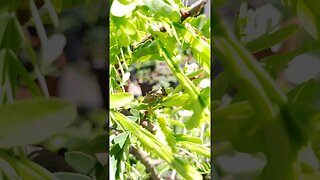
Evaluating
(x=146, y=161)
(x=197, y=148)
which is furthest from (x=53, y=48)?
(x=146, y=161)

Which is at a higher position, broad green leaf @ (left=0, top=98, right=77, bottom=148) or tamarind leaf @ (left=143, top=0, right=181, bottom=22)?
tamarind leaf @ (left=143, top=0, right=181, bottom=22)

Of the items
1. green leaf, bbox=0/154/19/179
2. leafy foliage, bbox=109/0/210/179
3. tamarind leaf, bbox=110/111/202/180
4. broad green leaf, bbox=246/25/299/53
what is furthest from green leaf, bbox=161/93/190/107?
green leaf, bbox=0/154/19/179

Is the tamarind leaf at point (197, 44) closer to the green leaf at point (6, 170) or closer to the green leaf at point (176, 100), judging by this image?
the green leaf at point (176, 100)

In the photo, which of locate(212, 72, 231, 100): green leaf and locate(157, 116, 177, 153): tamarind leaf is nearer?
locate(212, 72, 231, 100): green leaf

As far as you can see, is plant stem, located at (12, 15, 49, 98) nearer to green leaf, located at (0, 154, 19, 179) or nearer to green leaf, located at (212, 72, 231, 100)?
green leaf, located at (0, 154, 19, 179)

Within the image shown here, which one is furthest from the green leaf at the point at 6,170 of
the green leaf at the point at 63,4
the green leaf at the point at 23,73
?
the green leaf at the point at 63,4

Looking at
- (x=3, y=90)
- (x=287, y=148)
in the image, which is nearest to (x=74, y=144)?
(x=3, y=90)
